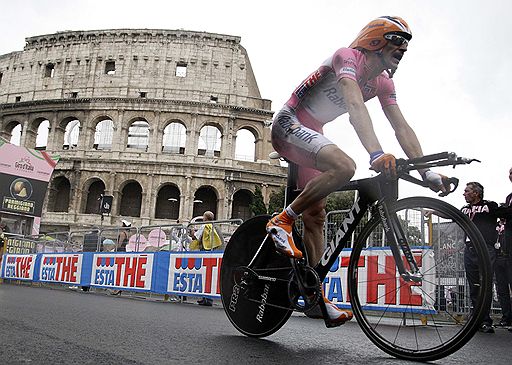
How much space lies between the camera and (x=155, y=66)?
148ft

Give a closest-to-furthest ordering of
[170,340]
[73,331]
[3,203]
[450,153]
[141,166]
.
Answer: [450,153] < [170,340] < [73,331] < [3,203] < [141,166]

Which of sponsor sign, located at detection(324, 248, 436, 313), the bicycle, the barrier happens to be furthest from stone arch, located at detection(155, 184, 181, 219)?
sponsor sign, located at detection(324, 248, 436, 313)

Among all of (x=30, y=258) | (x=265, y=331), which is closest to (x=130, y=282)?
(x=30, y=258)

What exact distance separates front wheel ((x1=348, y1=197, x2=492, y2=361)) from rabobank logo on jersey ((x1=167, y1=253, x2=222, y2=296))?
5.43 metres

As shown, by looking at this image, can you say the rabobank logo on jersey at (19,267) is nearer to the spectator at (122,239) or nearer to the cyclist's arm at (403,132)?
the spectator at (122,239)

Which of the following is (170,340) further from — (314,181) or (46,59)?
(46,59)

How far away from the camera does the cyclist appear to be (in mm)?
2668

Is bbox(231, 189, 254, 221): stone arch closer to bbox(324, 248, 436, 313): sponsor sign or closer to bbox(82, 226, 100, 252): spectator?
bbox(82, 226, 100, 252): spectator

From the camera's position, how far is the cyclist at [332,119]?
2.67 metres

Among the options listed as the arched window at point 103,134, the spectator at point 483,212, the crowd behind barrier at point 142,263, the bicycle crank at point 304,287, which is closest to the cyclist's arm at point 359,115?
the bicycle crank at point 304,287

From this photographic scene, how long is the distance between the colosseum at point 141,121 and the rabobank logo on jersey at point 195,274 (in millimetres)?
31285

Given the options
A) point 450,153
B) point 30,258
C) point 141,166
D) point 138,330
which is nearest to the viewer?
point 450,153

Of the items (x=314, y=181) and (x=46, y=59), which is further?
(x=46, y=59)

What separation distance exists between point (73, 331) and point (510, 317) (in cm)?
493
